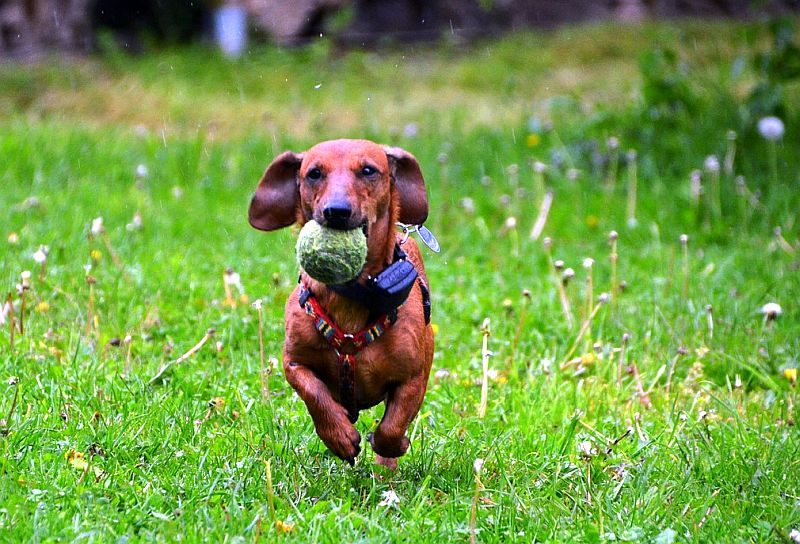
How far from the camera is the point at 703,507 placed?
3.03 meters

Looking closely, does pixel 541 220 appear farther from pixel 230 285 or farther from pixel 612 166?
pixel 230 285

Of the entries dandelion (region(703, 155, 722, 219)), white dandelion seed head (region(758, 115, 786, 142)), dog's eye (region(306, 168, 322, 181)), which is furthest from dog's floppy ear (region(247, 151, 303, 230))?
white dandelion seed head (region(758, 115, 786, 142))

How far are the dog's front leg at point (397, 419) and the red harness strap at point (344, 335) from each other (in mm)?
120

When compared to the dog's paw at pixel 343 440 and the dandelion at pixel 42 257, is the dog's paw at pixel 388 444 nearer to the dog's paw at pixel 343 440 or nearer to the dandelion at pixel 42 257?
the dog's paw at pixel 343 440

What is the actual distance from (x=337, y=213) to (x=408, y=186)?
0.44m

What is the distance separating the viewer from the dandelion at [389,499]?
293cm

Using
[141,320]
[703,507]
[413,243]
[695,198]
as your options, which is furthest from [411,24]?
[703,507]

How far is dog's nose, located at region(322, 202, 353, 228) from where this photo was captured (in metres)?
2.71

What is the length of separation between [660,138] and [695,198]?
1136 mm

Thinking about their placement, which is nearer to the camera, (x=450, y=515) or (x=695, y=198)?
(x=450, y=515)

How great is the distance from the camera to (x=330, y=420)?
2873mm

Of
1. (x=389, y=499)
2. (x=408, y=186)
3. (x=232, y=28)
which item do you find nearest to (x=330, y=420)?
(x=389, y=499)

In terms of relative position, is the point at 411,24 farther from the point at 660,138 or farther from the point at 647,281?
the point at 647,281

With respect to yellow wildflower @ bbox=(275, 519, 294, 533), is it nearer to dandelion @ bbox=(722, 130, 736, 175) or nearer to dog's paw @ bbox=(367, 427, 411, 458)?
dog's paw @ bbox=(367, 427, 411, 458)
